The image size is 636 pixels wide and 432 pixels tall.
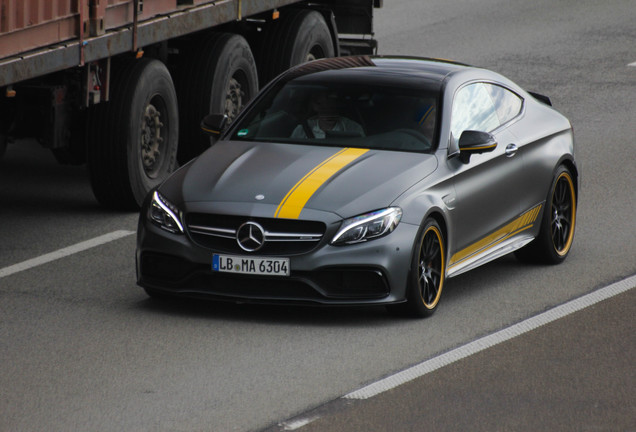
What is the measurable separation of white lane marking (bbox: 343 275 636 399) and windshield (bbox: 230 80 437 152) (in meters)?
1.35

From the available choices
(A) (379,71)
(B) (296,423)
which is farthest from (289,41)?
(B) (296,423)

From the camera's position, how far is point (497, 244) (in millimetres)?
9891

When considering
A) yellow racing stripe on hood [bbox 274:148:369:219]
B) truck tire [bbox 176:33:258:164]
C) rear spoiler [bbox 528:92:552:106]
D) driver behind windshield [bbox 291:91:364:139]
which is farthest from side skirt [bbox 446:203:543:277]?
truck tire [bbox 176:33:258:164]

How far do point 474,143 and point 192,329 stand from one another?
221 cm

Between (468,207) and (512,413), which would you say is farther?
Answer: (468,207)

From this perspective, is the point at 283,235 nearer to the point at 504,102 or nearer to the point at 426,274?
the point at 426,274

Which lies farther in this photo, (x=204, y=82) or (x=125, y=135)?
(x=204, y=82)

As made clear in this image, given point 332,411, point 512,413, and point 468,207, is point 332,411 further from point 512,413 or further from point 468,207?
point 468,207

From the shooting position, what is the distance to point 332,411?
6941 millimetres

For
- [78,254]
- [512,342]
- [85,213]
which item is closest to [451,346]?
[512,342]

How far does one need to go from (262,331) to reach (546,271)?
271 cm

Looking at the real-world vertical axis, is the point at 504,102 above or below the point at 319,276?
above

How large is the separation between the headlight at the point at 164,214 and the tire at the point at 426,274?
54.8 inches

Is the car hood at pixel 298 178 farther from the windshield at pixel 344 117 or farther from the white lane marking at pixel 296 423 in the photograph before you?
the white lane marking at pixel 296 423
